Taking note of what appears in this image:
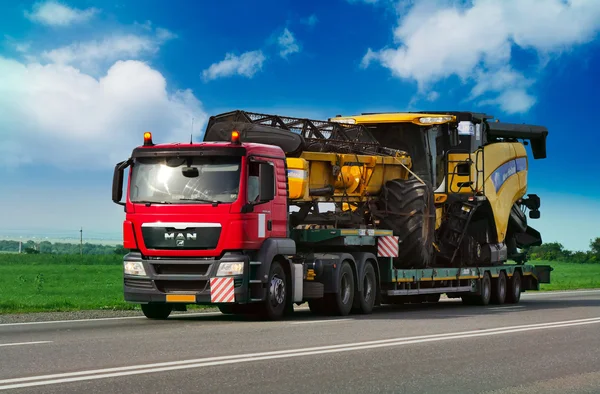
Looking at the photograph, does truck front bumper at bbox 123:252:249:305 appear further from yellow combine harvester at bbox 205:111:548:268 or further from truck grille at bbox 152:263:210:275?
yellow combine harvester at bbox 205:111:548:268

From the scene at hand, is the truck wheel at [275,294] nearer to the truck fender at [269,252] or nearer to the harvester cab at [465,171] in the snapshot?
the truck fender at [269,252]

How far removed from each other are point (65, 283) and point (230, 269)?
1289 inches

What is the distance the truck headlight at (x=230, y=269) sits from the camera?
18.5 metres

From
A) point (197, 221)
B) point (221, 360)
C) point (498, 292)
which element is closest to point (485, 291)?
point (498, 292)

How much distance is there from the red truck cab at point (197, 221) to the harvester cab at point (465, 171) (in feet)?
22.1

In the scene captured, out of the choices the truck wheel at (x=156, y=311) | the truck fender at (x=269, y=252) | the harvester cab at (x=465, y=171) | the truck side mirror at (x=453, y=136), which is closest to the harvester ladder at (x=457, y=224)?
the harvester cab at (x=465, y=171)

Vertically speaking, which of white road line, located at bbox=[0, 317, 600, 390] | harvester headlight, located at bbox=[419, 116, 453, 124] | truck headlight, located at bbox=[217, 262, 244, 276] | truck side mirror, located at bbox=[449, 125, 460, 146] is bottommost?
white road line, located at bbox=[0, 317, 600, 390]

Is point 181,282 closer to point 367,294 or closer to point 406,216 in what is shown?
point 367,294

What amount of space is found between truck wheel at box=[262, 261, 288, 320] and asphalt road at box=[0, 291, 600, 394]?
Result: 0.70m

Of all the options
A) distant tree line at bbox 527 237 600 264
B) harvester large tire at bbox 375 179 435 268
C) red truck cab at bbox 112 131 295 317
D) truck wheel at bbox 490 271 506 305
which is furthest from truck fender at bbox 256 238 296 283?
distant tree line at bbox 527 237 600 264

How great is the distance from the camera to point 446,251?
27.3 metres

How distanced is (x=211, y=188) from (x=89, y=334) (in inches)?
163

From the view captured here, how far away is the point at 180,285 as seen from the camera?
18.8m

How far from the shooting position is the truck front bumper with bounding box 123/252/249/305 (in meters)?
18.5
